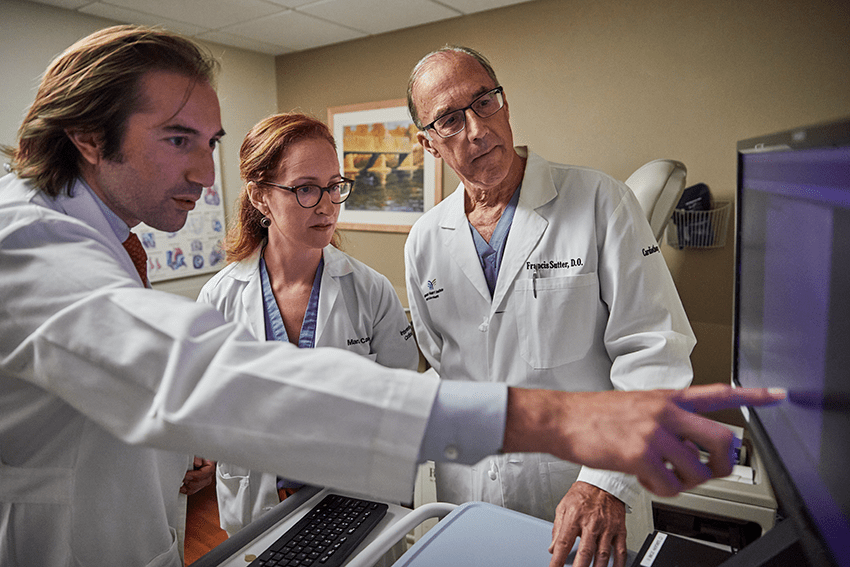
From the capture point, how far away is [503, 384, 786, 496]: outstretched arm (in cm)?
47

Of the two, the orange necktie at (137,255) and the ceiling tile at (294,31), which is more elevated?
the ceiling tile at (294,31)

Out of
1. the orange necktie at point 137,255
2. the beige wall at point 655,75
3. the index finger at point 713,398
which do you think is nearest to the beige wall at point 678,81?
A: the beige wall at point 655,75

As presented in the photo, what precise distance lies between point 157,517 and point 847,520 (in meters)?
0.93

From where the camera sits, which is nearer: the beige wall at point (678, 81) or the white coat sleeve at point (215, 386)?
the white coat sleeve at point (215, 386)

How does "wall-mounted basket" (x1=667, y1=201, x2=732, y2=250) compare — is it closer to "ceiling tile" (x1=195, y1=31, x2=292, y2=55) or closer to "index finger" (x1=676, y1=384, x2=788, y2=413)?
"index finger" (x1=676, y1=384, x2=788, y2=413)

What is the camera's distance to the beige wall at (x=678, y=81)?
2.32 metres

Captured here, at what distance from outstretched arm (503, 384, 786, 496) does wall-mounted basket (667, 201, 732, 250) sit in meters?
2.21

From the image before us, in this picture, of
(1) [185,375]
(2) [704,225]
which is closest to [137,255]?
(1) [185,375]

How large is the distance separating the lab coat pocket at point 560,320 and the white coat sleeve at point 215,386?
0.90 m

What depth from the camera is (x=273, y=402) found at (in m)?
0.51

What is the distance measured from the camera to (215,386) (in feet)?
1.66

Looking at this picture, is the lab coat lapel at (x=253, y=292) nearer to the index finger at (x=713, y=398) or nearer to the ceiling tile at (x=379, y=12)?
the index finger at (x=713, y=398)

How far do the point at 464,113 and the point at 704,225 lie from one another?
5.27 ft

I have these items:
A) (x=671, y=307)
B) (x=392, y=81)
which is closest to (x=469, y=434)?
(x=671, y=307)
